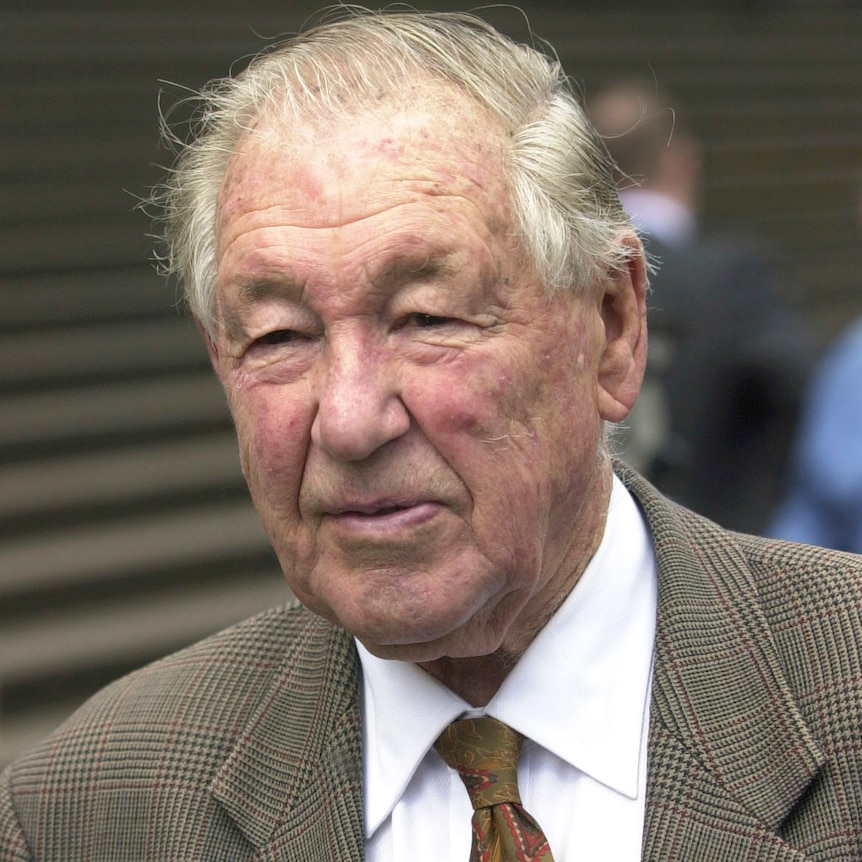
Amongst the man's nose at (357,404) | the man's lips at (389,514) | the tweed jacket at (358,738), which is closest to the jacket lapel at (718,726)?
the tweed jacket at (358,738)

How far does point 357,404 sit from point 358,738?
54cm

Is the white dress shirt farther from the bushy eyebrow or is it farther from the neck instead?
the bushy eyebrow

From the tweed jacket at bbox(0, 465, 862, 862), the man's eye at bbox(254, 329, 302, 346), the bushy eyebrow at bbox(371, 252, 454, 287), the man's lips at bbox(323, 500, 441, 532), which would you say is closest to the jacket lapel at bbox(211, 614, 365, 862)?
the tweed jacket at bbox(0, 465, 862, 862)

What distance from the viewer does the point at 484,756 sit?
6.03ft

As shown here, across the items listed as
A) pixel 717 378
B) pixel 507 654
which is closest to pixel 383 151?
pixel 507 654

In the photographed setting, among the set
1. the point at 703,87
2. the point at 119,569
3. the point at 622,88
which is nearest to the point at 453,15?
the point at 622,88

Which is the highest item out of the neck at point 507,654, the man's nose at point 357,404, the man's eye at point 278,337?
the man's eye at point 278,337

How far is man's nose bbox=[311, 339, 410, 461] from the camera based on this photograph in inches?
66.1

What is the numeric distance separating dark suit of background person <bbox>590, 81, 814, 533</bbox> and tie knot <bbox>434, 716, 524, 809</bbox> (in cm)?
230

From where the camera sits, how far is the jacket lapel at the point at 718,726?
5.64 feet

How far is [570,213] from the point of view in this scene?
1854 millimetres

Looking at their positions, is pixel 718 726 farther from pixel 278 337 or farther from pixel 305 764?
pixel 278 337

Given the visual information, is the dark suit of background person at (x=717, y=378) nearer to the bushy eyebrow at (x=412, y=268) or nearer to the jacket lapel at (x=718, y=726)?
the jacket lapel at (x=718, y=726)

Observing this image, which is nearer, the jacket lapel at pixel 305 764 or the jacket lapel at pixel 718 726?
the jacket lapel at pixel 718 726
